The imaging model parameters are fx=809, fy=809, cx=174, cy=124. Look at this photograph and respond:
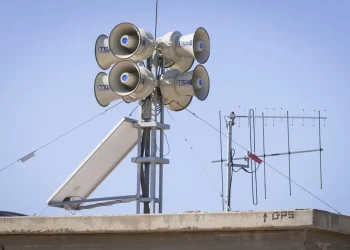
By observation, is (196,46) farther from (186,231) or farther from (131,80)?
(186,231)

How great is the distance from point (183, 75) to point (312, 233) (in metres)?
7.86

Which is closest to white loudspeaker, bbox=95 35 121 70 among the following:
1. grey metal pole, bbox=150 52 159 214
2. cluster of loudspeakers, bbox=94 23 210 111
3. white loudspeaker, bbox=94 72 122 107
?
cluster of loudspeakers, bbox=94 23 210 111

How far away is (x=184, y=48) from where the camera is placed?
52.0 ft

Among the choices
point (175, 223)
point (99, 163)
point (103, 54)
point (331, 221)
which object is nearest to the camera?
point (331, 221)

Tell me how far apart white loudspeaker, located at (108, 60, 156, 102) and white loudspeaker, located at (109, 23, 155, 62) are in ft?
0.69

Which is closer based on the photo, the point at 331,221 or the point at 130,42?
Result: the point at 331,221

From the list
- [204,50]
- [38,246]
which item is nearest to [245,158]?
[204,50]

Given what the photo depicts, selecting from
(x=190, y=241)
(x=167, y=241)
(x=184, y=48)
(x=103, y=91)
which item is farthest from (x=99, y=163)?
(x=190, y=241)

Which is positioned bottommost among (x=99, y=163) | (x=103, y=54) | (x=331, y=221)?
(x=331, y=221)

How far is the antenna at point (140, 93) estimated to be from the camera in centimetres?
1542

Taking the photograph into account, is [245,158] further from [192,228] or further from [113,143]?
[192,228]

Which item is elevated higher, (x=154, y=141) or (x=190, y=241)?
(x=154, y=141)

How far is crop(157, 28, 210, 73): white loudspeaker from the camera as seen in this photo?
1578 centimetres

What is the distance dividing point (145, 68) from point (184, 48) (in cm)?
89
